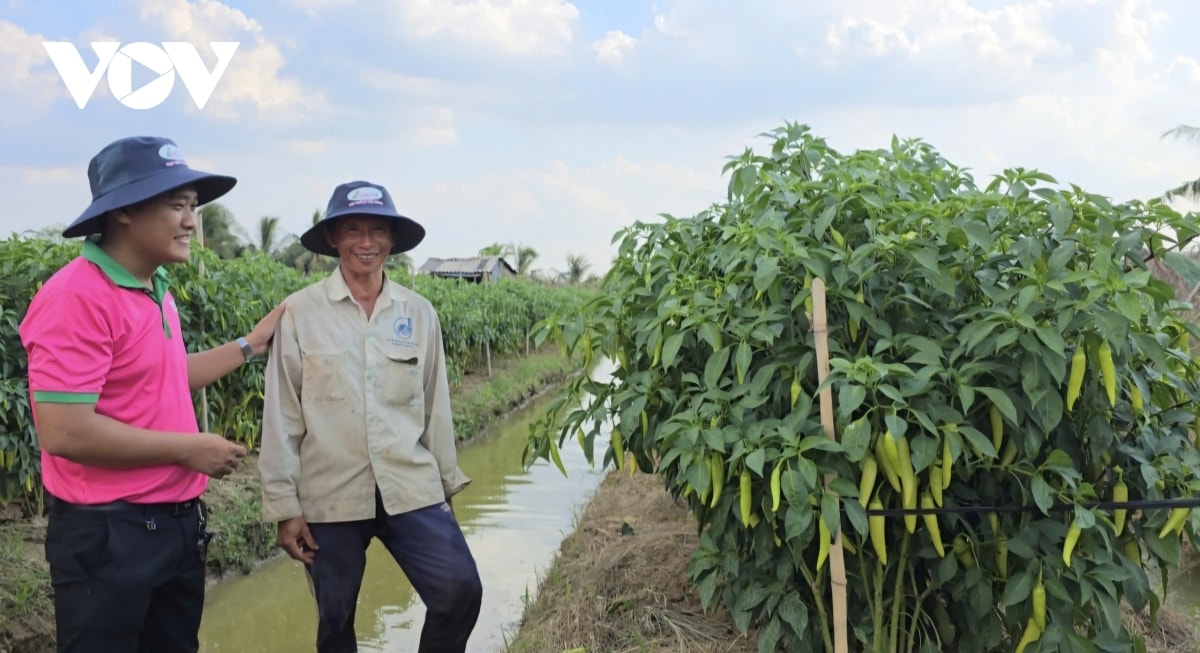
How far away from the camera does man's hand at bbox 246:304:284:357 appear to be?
9.04ft

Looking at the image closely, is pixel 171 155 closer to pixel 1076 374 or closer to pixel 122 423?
pixel 122 423

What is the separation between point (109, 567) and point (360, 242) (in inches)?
45.8

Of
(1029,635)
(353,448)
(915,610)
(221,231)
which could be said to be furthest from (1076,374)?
(221,231)

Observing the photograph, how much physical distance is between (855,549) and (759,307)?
2.42 feet

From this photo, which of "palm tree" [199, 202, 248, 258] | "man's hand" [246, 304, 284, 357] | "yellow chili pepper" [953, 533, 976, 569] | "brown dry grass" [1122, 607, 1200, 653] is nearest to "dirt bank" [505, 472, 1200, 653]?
"brown dry grass" [1122, 607, 1200, 653]

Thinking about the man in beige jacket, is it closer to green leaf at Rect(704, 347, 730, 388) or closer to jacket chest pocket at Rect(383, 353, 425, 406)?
jacket chest pocket at Rect(383, 353, 425, 406)

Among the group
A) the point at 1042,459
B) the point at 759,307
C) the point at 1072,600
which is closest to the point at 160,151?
the point at 759,307

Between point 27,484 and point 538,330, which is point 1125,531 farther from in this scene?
point 27,484

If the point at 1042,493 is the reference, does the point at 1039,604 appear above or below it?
below

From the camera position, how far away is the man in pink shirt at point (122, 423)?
80.4 inches

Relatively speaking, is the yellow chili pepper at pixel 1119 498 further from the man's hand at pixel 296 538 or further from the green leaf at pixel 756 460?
the man's hand at pixel 296 538

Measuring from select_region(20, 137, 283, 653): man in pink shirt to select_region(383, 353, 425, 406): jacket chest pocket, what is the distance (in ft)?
1.90

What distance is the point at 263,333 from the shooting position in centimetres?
278

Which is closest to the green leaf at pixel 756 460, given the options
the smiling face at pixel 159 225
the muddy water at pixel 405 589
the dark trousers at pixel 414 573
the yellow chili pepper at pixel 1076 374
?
the yellow chili pepper at pixel 1076 374
